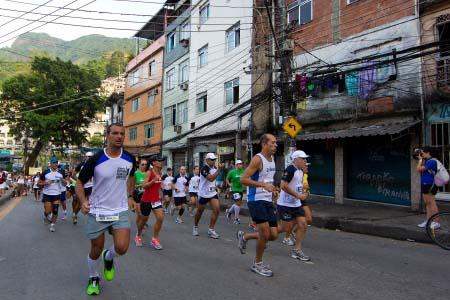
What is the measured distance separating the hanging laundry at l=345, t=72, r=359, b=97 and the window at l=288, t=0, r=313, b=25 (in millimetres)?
3620

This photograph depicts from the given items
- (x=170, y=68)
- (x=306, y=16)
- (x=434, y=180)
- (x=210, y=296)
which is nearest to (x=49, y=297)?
(x=210, y=296)

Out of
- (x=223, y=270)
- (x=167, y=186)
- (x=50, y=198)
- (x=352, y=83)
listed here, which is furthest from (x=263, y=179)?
(x=352, y=83)

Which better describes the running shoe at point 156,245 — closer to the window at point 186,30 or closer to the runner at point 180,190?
the runner at point 180,190

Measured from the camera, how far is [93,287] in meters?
5.12

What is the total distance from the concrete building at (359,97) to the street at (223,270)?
5.71 metres

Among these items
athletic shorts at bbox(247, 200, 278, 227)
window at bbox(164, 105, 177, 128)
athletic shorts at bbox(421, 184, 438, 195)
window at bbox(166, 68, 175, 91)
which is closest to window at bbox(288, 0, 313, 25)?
athletic shorts at bbox(421, 184, 438, 195)

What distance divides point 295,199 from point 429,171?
394 cm

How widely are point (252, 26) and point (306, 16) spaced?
4.53 meters

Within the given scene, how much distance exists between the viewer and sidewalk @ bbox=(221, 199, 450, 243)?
1027cm

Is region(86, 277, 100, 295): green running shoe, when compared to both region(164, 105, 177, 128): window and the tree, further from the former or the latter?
the tree

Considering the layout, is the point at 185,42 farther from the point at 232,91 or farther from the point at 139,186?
the point at 139,186

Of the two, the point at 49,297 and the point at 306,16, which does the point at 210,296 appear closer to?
the point at 49,297

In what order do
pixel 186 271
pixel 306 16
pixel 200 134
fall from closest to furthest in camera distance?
1. pixel 186 271
2. pixel 306 16
3. pixel 200 134

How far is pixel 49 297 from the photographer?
16.5ft
